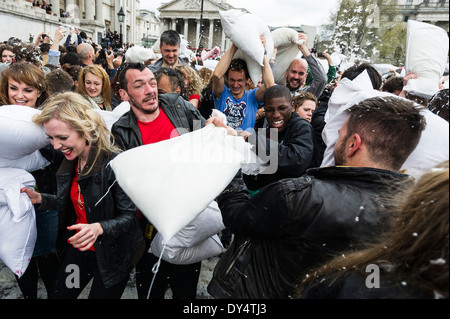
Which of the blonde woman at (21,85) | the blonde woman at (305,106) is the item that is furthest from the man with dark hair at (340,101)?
the blonde woman at (21,85)

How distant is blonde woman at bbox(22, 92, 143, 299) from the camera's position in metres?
1.68

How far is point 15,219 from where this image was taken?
5.87 feet

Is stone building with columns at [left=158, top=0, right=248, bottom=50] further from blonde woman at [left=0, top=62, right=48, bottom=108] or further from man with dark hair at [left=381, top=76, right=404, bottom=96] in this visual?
blonde woman at [left=0, top=62, right=48, bottom=108]

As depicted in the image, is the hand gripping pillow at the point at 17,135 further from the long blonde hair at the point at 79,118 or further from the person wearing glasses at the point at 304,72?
the person wearing glasses at the point at 304,72

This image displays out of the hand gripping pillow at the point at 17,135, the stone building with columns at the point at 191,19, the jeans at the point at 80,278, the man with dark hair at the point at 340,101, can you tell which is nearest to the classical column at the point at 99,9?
the stone building with columns at the point at 191,19

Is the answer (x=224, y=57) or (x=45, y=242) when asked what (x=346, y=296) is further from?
(x=224, y=57)

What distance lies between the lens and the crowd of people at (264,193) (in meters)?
0.70

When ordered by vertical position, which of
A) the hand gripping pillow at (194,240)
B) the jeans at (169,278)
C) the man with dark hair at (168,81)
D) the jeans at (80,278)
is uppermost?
the man with dark hair at (168,81)

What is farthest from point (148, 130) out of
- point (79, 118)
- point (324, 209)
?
point (324, 209)

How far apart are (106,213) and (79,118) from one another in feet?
1.97

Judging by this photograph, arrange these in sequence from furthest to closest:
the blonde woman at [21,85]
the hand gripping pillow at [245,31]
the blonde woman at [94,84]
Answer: the blonde woman at [94,84]
the hand gripping pillow at [245,31]
the blonde woman at [21,85]

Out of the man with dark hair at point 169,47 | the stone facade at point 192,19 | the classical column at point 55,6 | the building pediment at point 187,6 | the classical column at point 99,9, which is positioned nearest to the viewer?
the man with dark hair at point 169,47

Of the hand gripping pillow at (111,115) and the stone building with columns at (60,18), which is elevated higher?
the stone building with columns at (60,18)

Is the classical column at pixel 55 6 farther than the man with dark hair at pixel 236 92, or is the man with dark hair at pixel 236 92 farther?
the classical column at pixel 55 6
